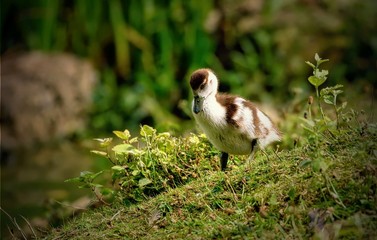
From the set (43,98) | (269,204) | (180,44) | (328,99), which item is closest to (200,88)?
(328,99)

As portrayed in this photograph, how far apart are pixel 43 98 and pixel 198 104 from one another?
676 centimetres

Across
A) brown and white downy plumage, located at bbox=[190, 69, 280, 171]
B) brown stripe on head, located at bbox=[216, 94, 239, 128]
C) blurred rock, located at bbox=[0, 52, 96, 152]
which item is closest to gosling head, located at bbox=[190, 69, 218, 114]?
brown and white downy plumage, located at bbox=[190, 69, 280, 171]

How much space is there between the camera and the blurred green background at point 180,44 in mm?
11891

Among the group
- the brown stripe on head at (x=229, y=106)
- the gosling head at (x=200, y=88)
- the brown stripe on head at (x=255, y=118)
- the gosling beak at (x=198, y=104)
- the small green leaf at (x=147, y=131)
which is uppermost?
the gosling head at (x=200, y=88)

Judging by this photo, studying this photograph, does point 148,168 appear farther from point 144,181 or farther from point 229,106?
point 229,106

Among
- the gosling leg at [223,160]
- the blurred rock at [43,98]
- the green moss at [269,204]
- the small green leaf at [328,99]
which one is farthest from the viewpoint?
the blurred rock at [43,98]

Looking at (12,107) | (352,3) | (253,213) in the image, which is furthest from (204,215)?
(352,3)

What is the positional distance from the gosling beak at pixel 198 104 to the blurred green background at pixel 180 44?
6.02 metres

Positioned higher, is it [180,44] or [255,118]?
[255,118]

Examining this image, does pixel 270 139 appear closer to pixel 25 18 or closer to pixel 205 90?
pixel 205 90

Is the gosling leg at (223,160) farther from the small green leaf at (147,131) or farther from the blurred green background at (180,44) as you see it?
the blurred green background at (180,44)

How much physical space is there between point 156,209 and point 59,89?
7.00m

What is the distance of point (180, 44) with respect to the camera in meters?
12.2

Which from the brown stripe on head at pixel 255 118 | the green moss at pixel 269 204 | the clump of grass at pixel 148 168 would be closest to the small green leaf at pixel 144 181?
the clump of grass at pixel 148 168
